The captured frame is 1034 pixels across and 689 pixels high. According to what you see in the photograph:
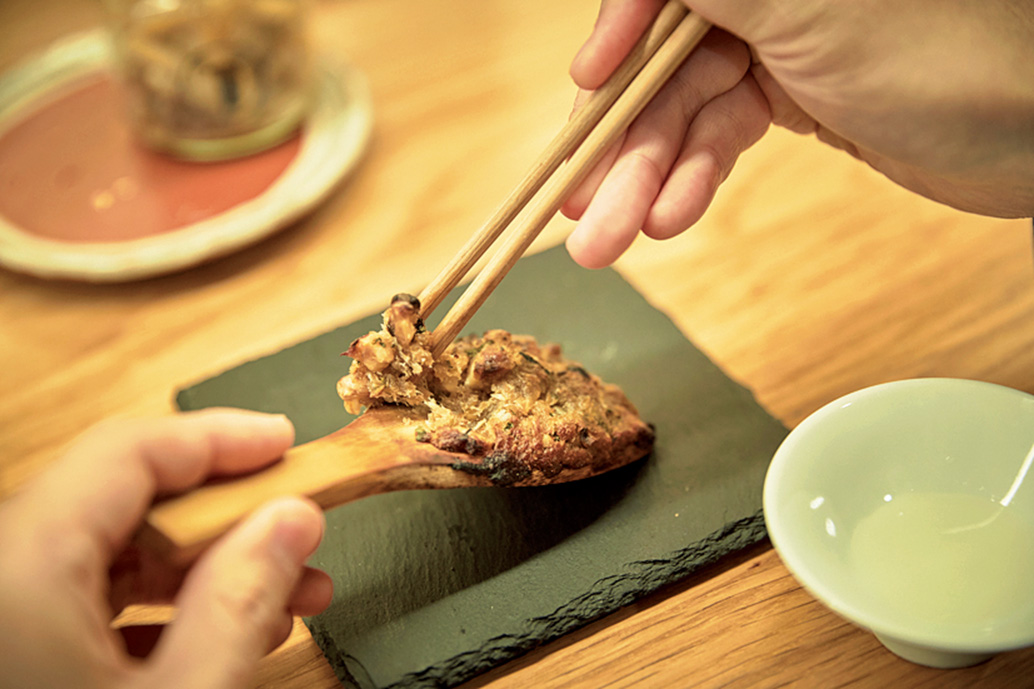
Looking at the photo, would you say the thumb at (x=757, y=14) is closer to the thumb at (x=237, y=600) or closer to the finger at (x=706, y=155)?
the finger at (x=706, y=155)

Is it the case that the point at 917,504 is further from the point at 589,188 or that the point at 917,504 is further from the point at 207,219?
the point at 207,219

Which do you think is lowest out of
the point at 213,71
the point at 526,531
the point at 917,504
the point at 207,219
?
the point at 917,504

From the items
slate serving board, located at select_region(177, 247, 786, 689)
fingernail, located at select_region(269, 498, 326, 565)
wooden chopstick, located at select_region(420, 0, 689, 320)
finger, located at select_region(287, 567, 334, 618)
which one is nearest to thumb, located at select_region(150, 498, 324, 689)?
fingernail, located at select_region(269, 498, 326, 565)

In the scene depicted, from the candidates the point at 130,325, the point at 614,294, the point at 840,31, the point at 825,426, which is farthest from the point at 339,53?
the point at 825,426

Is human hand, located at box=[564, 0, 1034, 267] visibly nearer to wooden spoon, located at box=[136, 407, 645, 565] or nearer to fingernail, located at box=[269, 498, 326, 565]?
wooden spoon, located at box=[136, 407, 645, 565]

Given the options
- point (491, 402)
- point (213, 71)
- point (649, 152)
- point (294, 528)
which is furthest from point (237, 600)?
point (213, 71)

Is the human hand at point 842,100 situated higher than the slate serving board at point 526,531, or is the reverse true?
the human hand at point 842,100

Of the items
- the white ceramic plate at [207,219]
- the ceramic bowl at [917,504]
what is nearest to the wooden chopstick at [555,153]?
the ceramic bowl at [917,504]
